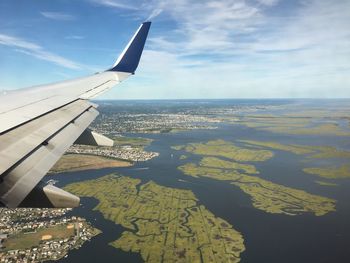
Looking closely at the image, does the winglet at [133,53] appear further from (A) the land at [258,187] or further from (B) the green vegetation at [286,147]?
(B) the green vegetation at [286,147]

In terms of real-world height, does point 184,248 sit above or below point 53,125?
below

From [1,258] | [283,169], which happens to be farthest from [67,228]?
[283,169]

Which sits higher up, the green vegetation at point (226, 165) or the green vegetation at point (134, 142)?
the green vegetation at point (134, 142)

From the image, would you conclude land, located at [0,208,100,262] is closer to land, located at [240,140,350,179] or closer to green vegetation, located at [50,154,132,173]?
green vegetation, located at [50,154,132,173]

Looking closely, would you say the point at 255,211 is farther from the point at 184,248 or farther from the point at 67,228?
the point at 67,228

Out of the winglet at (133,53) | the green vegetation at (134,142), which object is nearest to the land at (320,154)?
the green vegetation at (134,142)

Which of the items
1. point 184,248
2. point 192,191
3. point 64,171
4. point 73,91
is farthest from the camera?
point 64,171

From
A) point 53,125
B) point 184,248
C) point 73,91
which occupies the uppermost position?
point 73,91
